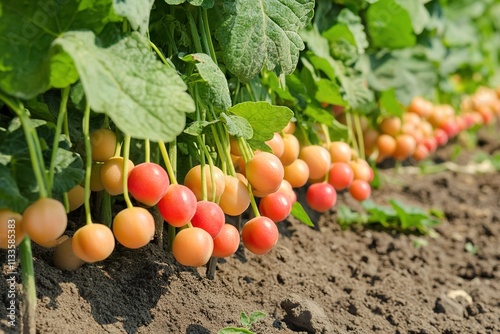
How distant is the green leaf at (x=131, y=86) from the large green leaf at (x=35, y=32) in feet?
0.22

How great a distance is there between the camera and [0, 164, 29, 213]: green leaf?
146 centimetres

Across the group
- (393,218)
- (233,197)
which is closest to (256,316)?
(233,197)

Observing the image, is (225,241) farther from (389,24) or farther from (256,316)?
(389,24)

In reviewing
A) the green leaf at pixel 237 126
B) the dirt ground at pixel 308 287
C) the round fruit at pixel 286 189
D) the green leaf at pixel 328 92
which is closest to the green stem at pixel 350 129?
the green leaf at pixel 328 92

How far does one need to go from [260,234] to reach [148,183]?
354 mm

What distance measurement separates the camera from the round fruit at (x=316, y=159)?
230 cm

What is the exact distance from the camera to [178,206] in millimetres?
1597

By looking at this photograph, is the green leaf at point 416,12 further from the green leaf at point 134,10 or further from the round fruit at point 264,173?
the green leaf at point 134,10

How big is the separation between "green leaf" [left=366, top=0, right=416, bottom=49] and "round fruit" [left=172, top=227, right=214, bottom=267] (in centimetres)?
153

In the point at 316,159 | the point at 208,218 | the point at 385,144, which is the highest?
the point at 208,218

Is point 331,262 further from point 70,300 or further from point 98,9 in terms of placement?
point 98,9

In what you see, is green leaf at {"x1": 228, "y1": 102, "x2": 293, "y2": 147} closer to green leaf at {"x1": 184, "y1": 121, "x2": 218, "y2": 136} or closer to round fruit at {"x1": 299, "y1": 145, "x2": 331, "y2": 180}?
green leaf at {"x1": 184, "y1": 121, "x2": 218, "y2": 136}

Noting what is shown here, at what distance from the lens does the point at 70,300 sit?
170 centimetres

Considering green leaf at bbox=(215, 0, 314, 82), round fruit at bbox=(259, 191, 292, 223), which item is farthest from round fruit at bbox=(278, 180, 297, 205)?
green leaf at bbox=(215, 0, 314, 82)
